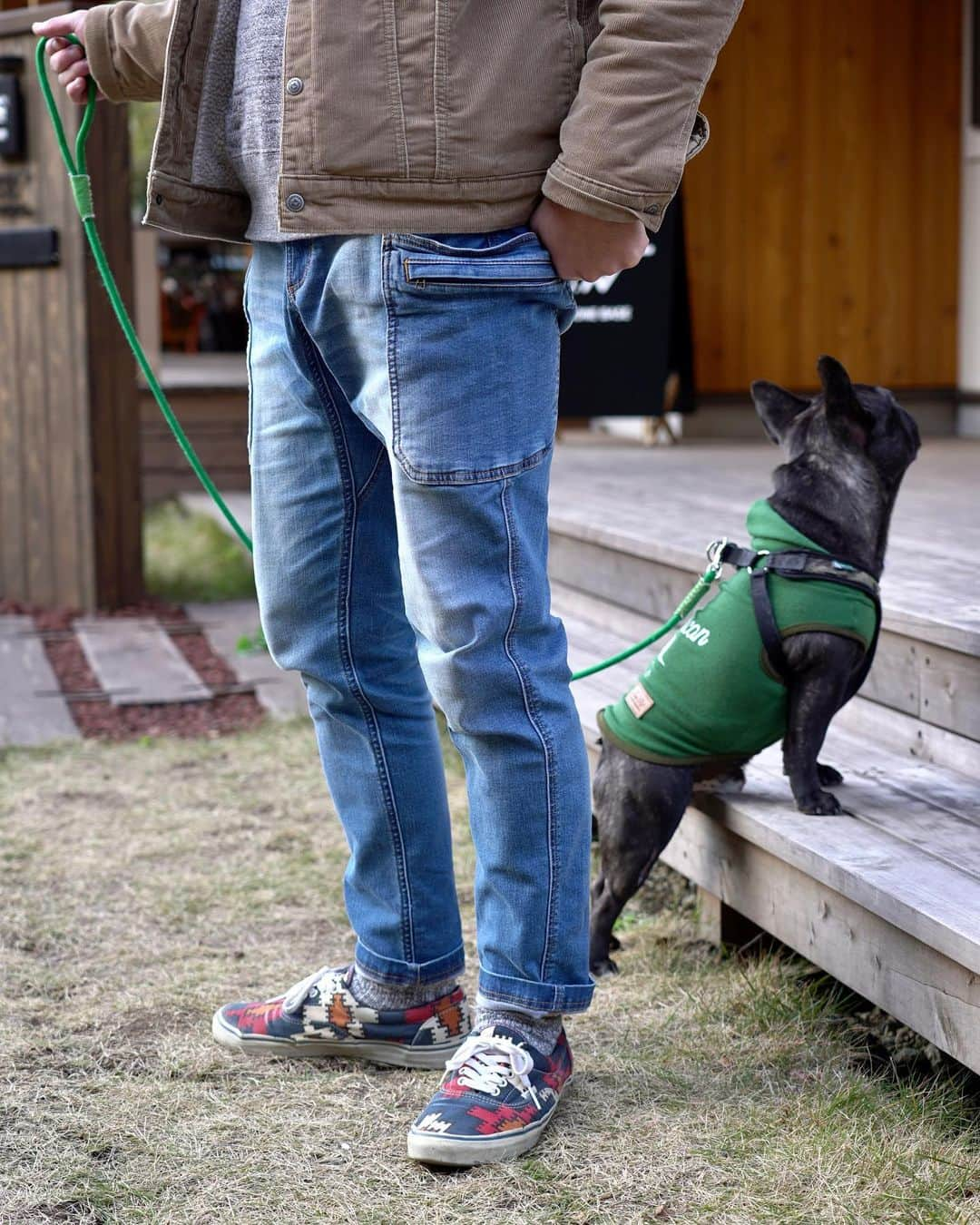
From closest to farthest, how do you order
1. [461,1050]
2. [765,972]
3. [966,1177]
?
1. [966,1177]
2. [461,1050]
3. [765,972]

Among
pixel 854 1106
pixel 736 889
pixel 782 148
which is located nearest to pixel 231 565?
pixel 782 148

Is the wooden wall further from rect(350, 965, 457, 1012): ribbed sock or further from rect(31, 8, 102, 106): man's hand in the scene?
rect(350, 965, 457, 1012): ribbed sock

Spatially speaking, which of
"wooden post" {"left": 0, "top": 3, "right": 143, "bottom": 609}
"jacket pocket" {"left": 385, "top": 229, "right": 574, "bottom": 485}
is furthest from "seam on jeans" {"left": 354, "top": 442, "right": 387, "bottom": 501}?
"wooden post" {"left": 0, "top": 3, "right": 143, "bottom": 609}

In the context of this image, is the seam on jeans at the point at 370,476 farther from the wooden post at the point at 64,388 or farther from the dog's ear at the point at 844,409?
the wooden post at the point at 64,388

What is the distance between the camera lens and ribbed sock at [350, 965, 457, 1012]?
2.06m

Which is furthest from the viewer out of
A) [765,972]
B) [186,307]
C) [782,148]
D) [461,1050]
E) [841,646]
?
[186,307]

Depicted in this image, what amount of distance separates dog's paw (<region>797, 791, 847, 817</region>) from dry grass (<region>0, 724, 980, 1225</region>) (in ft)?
0.94

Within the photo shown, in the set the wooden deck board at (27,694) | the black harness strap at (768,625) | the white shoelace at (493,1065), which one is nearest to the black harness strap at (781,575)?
the black harness strap at (768,625)

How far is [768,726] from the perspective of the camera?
90.8 inches

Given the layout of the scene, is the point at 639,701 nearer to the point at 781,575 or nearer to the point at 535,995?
the point at 781,575

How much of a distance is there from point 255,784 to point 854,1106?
2063 mm

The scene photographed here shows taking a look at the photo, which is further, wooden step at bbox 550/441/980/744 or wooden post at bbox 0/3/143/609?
wooden post at bbox 0/3/143/609

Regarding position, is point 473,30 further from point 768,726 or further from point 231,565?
point 231,565

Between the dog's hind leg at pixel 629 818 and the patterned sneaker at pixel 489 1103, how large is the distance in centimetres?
51
